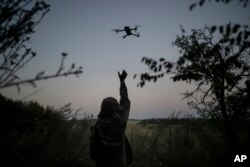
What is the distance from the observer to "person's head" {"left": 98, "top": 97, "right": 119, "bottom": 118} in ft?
17.4

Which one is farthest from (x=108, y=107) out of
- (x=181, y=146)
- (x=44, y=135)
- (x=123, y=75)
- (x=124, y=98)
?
(x=181, y=146)

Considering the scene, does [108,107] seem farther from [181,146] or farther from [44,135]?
[181,146]

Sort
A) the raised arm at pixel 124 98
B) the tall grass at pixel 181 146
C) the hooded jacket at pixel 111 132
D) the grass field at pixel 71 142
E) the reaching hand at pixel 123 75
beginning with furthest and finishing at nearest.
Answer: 1. the tall grass at pixel 181 146
2. the grass field at pixel 71 142
3. the reaching hand at pixel 123 75
4. the raised arm at pixel 124 98
5. the hooded jacket at pixel 111 132

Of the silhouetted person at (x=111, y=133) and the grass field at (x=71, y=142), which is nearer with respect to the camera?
the silhouetted person at (x=111, y=133)

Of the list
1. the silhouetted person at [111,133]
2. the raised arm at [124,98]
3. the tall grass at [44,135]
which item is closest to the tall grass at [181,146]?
the tall grass at [44,135]

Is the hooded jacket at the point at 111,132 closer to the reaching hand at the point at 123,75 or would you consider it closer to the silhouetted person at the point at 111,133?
the silhouetted person at the point at 111,133

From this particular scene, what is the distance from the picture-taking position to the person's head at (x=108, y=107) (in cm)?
529

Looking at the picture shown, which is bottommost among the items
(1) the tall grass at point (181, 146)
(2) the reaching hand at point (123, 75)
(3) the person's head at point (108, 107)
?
(1) the tall grass at point (181, 146)

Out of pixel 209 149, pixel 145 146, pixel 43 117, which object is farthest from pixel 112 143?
pixel 145 146

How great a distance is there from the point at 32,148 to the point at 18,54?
20.0 feet

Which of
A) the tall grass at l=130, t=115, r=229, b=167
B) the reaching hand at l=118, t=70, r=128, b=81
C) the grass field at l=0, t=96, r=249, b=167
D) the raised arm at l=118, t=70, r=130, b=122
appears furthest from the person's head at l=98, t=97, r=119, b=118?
the tall grass at l=130, t=115, r=229, b=167

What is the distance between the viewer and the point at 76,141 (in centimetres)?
890

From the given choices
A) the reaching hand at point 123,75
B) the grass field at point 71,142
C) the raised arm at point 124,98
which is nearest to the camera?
the raised arm at point 124,98

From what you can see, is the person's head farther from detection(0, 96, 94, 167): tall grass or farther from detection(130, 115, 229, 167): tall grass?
detection(130, 115, 229, 167): tall grass
